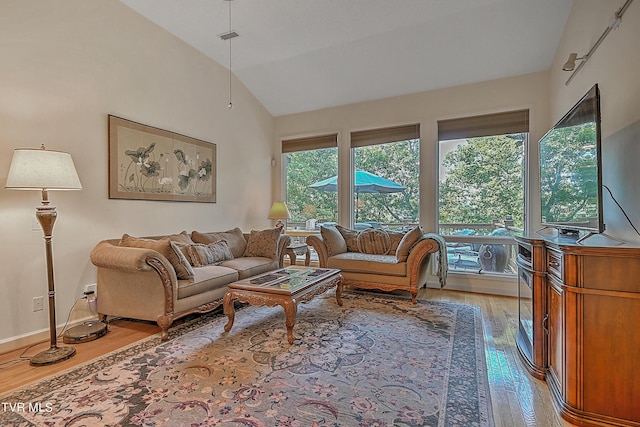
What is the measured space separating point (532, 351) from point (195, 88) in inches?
181

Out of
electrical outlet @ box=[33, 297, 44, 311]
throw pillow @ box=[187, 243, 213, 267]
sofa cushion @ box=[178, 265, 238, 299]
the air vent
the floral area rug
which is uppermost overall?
the air vent

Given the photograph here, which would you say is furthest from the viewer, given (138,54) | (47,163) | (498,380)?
(138,54)

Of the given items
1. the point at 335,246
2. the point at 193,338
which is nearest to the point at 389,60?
the point at 335,246

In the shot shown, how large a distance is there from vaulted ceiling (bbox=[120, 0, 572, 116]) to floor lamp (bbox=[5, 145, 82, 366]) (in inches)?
80.5

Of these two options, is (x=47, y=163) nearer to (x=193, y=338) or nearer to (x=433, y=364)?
(x=193, y=338)

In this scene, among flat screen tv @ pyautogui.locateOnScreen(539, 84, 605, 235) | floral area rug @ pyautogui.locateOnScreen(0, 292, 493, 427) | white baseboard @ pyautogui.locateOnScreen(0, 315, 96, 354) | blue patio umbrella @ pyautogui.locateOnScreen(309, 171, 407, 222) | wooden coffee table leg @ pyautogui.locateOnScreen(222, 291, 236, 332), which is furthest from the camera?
blue patio umbrella @ pyautogui.locateOnScreen(309, 171, 407, 222)

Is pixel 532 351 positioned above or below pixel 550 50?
below

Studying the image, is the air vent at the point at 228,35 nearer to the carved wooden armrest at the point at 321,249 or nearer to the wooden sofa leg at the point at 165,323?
the carved wooden armrest at the point at 321,249

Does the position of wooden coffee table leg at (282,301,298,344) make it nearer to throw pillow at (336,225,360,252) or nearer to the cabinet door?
the cabinet door

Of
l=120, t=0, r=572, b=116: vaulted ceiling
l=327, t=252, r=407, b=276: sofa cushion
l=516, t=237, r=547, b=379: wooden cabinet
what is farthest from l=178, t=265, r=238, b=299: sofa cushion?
l=120, t=0, r=572, b=116: vaulted ceiling

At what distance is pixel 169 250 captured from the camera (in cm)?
282

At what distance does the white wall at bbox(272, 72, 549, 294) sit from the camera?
3965 mm

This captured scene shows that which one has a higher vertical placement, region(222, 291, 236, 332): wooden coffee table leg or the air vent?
the air vent

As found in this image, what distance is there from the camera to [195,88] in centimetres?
422
